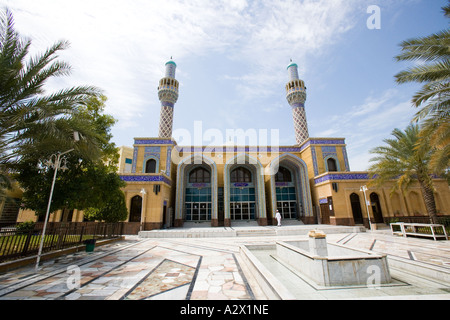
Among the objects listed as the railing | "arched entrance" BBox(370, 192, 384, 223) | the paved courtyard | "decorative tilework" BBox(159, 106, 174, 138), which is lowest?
the paved courtyard

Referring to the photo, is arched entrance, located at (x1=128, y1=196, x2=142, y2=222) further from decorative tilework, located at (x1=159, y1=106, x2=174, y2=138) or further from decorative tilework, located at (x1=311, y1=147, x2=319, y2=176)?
decorative tilework, located at (x1=311, y1=147, x2=319, y2=176)

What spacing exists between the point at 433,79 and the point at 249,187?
51.0 feet

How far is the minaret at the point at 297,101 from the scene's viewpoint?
947 inches

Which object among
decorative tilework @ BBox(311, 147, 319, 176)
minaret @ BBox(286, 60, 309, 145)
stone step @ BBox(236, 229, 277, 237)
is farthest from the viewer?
minaret @ BBox(286, 60, 309, 145)

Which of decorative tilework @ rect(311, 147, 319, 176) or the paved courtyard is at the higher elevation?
decorative tilework @ rect(311, 147, 319, 176)

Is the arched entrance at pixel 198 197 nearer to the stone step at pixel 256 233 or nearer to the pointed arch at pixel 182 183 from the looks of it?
the pointed arch at pixel 182 183

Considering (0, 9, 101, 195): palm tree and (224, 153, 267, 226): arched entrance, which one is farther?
(224, 153, 267, 226): arched entrance

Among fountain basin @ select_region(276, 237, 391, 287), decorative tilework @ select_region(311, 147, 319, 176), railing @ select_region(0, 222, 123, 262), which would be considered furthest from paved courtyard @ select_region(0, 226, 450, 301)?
decorative tilework @ select_region(311, 147, 319, 176)

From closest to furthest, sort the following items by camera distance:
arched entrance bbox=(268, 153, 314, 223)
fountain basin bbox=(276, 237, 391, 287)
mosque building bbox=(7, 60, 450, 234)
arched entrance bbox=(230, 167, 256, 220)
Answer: fountain basin bbox=(276, 237, 391, 287) → mosque building bbox=(7, 60, 450, 234) → arched entrance bbox=(268, 153, 314, 223) → arched entrance bbox=(230, 167, 256, 220)

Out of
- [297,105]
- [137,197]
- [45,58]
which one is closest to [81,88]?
[45,58]

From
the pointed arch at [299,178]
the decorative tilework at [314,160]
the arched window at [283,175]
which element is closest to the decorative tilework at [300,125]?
the decorative tilework at [314,160]

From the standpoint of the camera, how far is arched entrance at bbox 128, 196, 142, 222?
15.1 metres

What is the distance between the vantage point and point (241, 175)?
20.9 meters

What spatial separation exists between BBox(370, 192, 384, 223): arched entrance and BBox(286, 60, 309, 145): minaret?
31.4 feet
